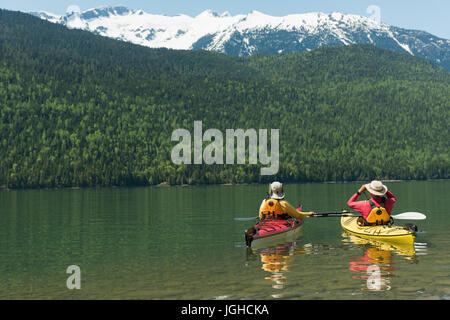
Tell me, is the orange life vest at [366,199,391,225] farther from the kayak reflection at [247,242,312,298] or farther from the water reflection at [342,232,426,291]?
the kayak reflection at [247,242,312,298]

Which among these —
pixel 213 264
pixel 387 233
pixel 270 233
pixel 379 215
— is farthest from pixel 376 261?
pixel 270 233

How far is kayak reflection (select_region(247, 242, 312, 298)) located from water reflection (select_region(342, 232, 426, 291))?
3656mm

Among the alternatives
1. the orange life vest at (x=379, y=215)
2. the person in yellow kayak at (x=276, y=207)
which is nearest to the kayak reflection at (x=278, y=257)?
the person in yellow kayak at (x=276, y=207)

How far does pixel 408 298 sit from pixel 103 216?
5552 cm

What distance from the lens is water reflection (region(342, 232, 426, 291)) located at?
28.9 meters

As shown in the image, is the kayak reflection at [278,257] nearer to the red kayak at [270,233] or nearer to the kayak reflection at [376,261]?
the red kayak at [270,233]

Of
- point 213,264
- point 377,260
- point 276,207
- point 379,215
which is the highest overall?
point 276,207

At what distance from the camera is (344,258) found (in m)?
36.9

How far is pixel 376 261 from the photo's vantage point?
35469 millimetres

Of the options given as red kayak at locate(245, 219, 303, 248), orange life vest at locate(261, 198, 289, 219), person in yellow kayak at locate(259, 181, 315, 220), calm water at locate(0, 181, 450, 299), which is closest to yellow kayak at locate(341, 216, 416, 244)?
calm water at locate(0, 181, 450, 299)

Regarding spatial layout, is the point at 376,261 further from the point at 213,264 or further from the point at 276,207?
the point at 276,207

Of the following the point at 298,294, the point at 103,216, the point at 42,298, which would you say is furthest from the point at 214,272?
the point at 103,216

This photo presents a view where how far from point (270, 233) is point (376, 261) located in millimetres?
9800
